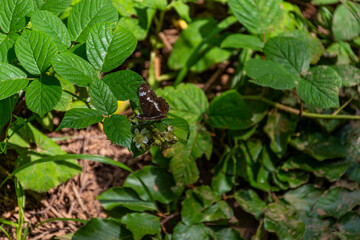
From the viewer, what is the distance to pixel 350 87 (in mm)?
1548

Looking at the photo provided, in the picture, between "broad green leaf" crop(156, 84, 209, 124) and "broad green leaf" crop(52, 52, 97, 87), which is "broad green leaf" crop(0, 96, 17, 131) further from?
"broad green leaf" crop(156, 84, 209, 124)

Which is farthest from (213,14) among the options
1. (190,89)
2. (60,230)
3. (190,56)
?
(60,230)

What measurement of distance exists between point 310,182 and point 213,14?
1.11 meters

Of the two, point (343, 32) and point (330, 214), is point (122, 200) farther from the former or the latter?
point (343, 32)

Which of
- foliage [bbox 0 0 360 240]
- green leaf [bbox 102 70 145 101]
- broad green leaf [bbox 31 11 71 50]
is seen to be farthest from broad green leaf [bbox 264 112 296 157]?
broad green leaf [bbox 31 11 71 50]

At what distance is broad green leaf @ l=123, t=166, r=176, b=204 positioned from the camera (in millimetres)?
1442

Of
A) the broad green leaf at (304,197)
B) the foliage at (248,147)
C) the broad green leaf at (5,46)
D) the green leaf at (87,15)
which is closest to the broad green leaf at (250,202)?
the foliage at (248,147)

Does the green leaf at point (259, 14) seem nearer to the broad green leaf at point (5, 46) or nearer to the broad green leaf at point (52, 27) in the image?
the broad green leaf at point (52, 27)

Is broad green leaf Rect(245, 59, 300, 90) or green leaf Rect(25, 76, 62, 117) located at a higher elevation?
green leaf Rect(25, 76, 62, 117)

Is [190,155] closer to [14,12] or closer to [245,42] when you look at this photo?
[245,42]

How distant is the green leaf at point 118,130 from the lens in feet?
2.53

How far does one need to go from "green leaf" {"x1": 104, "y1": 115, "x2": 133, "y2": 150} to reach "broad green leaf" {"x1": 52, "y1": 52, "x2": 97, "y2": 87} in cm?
13

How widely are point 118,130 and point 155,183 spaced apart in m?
0.73

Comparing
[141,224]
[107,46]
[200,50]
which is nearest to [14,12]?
[107,46]
